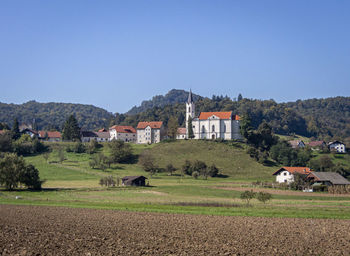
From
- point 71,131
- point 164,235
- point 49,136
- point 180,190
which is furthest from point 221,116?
point 164,235

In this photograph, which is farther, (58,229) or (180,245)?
(58,229)

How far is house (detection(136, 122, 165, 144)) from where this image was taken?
143875 millimetres

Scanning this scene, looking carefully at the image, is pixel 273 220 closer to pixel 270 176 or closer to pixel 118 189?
pixel 118 189

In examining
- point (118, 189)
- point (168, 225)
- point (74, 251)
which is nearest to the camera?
point (74, 251)

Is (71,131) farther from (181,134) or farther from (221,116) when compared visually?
(221,116)

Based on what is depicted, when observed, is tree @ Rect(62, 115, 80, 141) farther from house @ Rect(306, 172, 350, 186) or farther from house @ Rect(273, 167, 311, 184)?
house @ Rect(306, 172, 350, 186)

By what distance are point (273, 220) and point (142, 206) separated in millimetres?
14598

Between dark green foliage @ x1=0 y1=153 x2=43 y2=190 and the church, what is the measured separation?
3152 inches

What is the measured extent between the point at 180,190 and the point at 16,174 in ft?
80.4

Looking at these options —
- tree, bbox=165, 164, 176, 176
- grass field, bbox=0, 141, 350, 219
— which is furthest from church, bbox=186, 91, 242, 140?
tree, bbox=165, 164, 176, 176

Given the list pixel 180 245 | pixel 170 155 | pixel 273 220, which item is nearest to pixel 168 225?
pixel 180 245

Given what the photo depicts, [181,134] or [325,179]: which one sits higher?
[181,134]

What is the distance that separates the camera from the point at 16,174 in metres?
60.4

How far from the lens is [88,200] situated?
47375 mm
